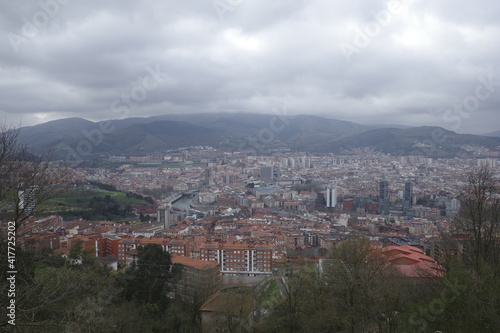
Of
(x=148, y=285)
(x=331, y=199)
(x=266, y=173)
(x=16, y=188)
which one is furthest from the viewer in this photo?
(x=266, y=173)

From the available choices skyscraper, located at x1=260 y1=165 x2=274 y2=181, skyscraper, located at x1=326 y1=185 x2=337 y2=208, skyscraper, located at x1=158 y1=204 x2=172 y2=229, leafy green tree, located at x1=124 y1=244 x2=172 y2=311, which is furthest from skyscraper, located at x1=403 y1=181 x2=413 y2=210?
leafy green tree, located at x1=124 y1=244 x2=172 y2=311

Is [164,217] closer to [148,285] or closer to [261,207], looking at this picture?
[261,207]

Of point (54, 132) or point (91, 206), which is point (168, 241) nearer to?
point (91, 206)

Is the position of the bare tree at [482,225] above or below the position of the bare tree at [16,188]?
below

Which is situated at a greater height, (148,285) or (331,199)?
(148,285)

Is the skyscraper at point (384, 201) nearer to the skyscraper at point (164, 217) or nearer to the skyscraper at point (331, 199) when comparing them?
the skyscraper at point (331, 199)

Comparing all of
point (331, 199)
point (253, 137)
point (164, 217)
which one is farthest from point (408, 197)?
point (253, 137)

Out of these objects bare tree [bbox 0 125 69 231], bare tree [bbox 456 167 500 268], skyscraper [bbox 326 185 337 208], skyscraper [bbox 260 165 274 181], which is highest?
bare tree [bbox 0 125 69 231]

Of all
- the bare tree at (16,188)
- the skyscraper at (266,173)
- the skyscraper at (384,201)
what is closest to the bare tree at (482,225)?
the bare tree at (16,188)

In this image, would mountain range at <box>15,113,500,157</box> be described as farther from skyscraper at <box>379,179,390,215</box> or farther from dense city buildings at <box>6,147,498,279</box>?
skyscraper at <box>379,179,390,215</box>
